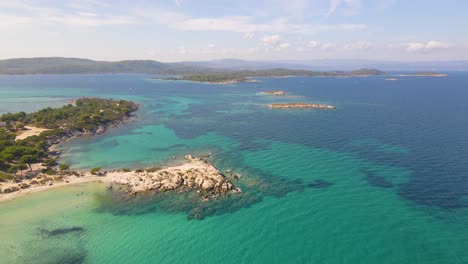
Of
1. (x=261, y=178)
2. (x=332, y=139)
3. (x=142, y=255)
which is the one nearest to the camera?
(x=142, y=255)

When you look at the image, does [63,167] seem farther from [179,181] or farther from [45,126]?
[45,126]

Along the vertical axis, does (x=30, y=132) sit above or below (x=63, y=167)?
above

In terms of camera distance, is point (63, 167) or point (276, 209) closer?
point (276, 209)

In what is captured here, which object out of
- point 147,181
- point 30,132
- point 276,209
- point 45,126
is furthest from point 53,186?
point 45,126

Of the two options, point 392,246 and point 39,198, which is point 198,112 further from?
point 392,246

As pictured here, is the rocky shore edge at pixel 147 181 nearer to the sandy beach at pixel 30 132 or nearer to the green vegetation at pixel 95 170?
the green vegetation at pixel 95 170

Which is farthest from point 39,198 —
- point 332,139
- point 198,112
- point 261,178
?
point 198,112

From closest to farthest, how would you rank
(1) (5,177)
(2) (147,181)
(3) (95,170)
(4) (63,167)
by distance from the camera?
1. (2) (147,181)
2. (1) (5,177)
3. (3) (95,170)
4. (4) (63,167)

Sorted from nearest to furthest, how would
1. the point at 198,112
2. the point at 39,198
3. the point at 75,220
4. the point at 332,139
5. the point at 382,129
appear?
the point at 75,220
the point at 39,198
the point at 332,139
the point at 382,129
the point at 198,112
